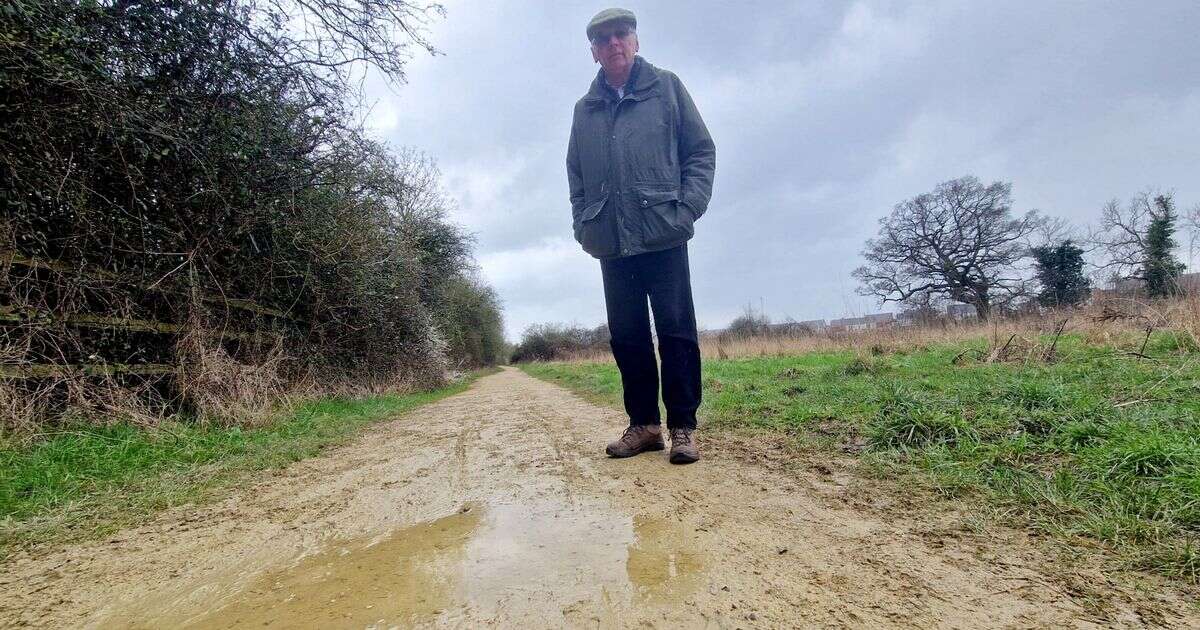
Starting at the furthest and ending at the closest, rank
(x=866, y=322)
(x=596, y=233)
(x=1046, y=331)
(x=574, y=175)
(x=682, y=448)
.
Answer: (x=866, y=322), (x=1046, y=331), (x=574, y=175), (x=596, y=233), (x=682, y=448)

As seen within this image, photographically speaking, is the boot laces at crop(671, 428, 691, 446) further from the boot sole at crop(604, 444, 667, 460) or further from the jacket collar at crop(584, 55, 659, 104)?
the jacket collar at crop(584, 55, 659, 104)

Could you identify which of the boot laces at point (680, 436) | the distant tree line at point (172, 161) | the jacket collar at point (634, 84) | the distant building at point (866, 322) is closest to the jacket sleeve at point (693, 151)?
the jacket collar at point (634, 84)

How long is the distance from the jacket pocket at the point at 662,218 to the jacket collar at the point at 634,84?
1.94 ft

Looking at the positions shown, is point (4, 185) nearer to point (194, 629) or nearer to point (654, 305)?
point (194, 629)

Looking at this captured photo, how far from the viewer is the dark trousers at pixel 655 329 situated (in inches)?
99.7

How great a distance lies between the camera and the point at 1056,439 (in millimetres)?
2004

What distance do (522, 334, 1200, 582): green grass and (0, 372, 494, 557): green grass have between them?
2.98m

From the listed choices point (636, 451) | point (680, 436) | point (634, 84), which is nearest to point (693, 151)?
point (634, 84)

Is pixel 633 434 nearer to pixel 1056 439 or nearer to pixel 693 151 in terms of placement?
pixel 693 151

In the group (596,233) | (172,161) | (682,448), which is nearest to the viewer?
(682,448)

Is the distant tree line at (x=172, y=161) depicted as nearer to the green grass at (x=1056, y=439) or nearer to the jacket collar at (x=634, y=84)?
the jacket collar at (x=634, y=84)

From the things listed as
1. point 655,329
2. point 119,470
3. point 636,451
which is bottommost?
point 636,451

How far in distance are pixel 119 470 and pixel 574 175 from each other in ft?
9.61

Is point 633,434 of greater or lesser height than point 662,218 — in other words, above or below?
below
